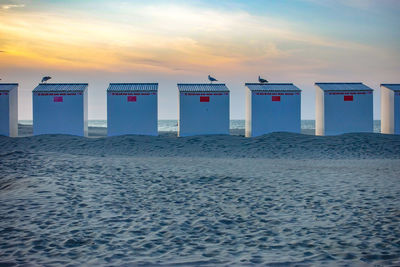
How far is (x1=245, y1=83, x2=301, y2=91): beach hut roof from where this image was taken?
21.0m

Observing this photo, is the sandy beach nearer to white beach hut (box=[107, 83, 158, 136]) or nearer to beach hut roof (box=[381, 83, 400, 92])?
white beach hut (box=[107, 83, 158, 136])

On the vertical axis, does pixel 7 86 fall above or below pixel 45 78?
below

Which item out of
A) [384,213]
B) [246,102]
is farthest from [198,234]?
[246,102]

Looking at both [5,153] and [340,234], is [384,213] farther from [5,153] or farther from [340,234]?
[5,153]

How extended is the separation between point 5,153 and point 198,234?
9.36 metres

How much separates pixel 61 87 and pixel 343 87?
15.0 meters

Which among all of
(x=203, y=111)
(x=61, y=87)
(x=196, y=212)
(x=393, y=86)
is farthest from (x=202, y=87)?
(x=196, y=212)

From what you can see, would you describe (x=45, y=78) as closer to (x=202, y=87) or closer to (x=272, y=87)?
(x=202, y=87)

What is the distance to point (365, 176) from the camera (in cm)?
1070

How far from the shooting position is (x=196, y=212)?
7441 mm

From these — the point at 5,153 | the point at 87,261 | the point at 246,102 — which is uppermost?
the point at 246,102

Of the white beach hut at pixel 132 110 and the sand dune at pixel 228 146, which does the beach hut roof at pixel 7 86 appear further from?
the white beach hut at pixel 132 110

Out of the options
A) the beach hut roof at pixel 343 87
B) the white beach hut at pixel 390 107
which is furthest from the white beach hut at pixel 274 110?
the white beach hut at pixel 390 107

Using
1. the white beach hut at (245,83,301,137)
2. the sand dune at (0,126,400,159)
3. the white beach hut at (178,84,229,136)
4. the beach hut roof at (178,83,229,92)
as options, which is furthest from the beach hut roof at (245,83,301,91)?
the sand dune at (0,126,400,159)
